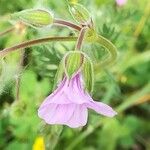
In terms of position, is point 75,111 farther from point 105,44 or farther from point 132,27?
point 132,27

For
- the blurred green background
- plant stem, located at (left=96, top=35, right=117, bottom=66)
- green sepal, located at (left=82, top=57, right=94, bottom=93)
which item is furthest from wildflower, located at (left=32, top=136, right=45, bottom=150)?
green sepal, located at (left=82, top=57, right=94, bottom=93)

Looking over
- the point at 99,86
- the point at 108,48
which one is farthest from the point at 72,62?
the point at 99,86

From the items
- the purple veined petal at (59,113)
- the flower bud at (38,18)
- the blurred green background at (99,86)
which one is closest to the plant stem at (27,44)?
the flower bud at (38,18)

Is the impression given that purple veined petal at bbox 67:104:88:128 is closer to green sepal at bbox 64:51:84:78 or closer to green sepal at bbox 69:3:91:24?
green sepal at bbox 64:51:84:78

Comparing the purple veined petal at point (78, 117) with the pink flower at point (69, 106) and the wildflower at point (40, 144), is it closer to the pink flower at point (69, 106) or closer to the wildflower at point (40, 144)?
the pink flower at point (69, 106)

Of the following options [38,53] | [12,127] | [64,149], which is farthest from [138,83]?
[38,53]
